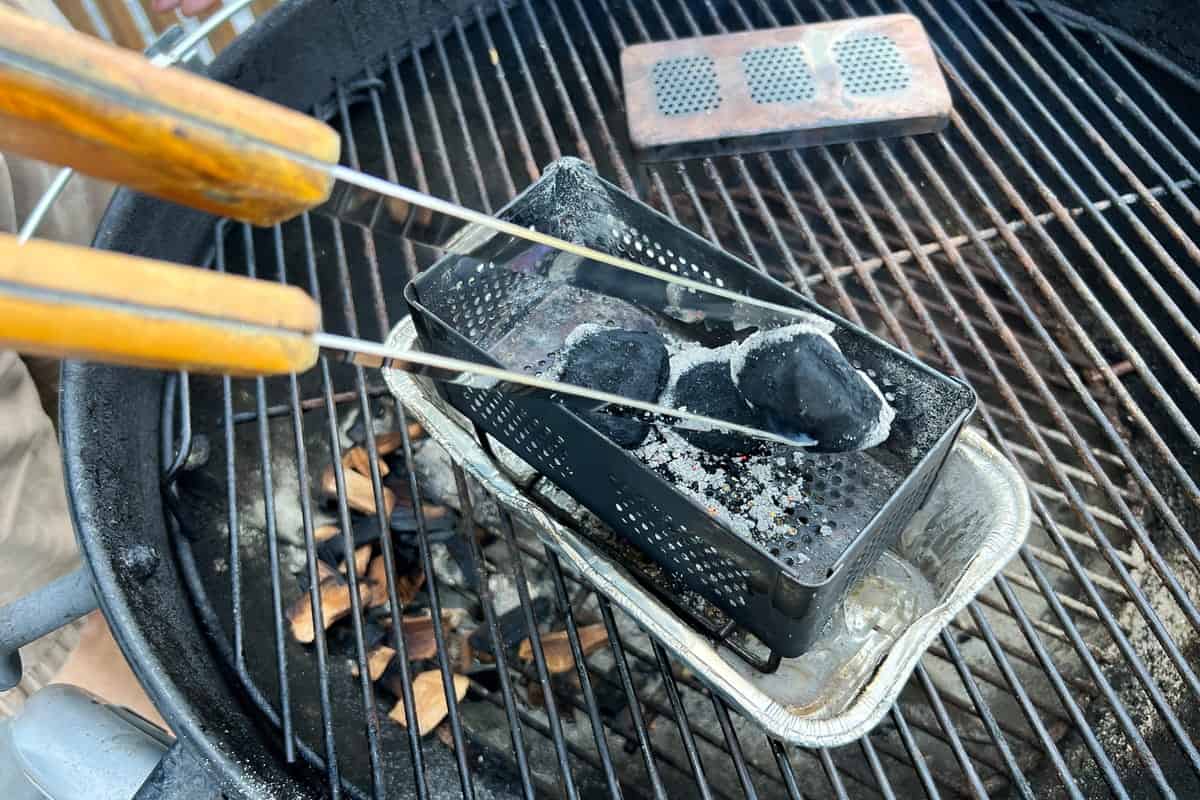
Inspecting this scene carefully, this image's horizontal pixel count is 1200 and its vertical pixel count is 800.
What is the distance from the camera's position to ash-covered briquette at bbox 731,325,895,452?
0.94 meters

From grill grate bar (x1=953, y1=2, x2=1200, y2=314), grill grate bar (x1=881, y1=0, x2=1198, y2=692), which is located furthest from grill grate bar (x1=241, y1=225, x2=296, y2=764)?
grill grate bar (x1=953, y1=2, x2=1200, y2=314)

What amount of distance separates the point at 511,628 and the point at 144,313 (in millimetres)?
996

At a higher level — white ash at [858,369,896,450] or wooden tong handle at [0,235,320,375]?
wooden tong handle at [0,235,320,375]

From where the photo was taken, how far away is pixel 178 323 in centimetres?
51

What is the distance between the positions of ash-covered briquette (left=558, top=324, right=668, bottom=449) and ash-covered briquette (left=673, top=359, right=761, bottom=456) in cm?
3

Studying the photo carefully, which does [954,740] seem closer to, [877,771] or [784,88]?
[877,771]

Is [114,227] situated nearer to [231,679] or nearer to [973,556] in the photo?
[231,679]

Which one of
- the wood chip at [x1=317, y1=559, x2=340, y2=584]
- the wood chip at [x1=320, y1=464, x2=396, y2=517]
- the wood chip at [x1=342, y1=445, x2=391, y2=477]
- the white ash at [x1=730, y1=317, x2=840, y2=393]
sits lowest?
the wood chip at [x1=317, y1=559, x2=340, y2=584]

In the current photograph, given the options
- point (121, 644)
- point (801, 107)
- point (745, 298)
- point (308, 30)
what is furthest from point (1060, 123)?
point (121, 644)

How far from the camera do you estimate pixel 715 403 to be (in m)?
1.02

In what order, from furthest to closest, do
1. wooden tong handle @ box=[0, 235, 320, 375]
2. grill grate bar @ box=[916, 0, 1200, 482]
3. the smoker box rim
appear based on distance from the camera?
grill grate bar @ box=[916, 0, 1200, 482]
the smoker box rim
wooden tong handle @ box=[0, 235, 320, 375]

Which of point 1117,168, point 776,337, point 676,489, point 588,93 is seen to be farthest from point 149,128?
point 1117,168

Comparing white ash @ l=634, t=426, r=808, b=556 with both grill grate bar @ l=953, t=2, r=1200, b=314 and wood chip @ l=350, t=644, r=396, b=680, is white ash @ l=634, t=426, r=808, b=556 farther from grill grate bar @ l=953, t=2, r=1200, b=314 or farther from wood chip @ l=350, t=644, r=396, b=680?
grill grate bar @ l=953, t=2, r=1200, b=314

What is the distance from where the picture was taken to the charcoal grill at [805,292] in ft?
3.74
